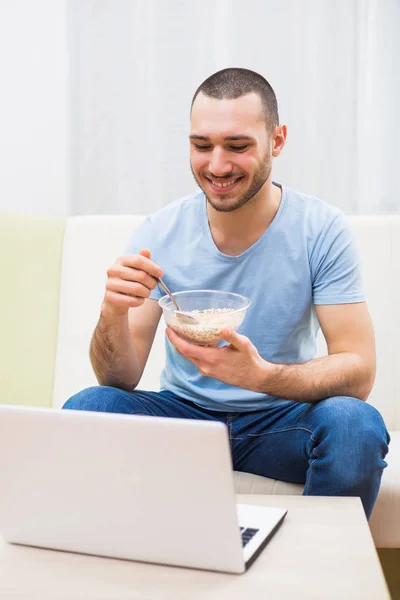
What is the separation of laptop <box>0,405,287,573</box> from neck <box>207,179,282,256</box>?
0.86 metres

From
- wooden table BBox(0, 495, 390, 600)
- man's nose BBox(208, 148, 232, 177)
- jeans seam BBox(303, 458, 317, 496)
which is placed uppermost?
man's nose BBox(208, 148, 232, 177)

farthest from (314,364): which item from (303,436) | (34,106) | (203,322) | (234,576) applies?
(34,106)

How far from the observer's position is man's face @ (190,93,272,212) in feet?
5.84

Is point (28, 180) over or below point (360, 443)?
over

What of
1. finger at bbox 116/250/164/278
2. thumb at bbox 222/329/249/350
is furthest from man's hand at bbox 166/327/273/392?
finger at bbox 116/250/164/278

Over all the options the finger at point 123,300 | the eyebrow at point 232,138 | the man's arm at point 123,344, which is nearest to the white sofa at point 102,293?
the man's arm at point 123,344

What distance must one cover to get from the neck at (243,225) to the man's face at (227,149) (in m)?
0.04

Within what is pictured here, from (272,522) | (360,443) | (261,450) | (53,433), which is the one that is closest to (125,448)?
(53,433)

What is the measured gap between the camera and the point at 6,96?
106 inches

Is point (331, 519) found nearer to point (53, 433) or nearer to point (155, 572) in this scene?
point (155, 572)

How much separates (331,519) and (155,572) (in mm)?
304

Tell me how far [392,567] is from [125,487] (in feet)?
4.40

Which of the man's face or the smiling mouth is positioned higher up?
the man's face

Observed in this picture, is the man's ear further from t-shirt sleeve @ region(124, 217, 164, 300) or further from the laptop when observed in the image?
the laptop
